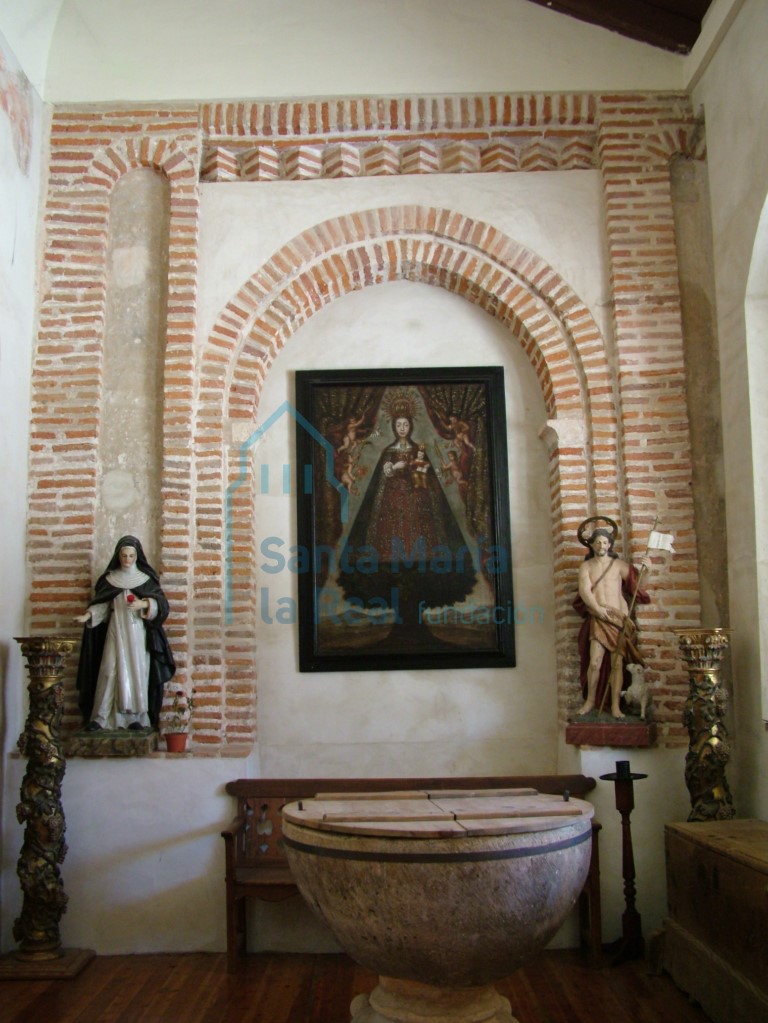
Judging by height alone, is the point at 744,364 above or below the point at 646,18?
below

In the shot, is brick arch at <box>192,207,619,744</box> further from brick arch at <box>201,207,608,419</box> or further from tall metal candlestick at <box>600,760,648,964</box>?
tall metal candlestick at <box>600,760,648,964</box>

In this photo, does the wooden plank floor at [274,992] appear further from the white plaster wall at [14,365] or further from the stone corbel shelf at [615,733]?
the stone corbel shelf at [615,733]

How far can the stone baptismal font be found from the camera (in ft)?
11.1

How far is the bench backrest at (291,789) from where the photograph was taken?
523cm

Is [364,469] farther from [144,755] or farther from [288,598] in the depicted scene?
[144,755]

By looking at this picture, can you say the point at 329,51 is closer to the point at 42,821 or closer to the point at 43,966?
the point at 42,821

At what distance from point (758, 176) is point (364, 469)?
2.85 meters

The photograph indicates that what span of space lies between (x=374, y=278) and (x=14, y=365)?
2.37 meters

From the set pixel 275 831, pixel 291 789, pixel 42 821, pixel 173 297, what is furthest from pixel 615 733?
pixel 173 297

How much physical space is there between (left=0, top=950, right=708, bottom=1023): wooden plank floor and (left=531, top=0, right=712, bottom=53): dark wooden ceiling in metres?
5.45

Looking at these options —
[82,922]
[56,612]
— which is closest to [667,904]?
[82,922]

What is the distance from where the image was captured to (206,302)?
19.8 ft

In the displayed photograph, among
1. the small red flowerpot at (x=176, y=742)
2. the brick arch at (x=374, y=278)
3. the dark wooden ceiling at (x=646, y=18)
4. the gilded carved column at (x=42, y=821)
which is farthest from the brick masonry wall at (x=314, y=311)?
the gilded carved column at (x=42, y=821)

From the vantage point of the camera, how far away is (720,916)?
410cm
